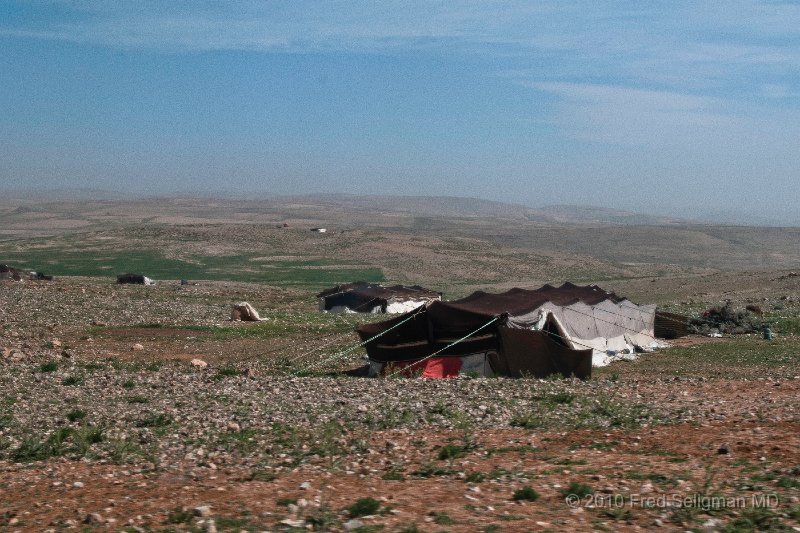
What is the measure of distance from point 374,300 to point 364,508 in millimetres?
33269

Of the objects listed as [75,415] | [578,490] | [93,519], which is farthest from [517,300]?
[93,519]

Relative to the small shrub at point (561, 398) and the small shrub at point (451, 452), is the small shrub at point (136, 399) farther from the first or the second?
the small shrub at point (561, 398)

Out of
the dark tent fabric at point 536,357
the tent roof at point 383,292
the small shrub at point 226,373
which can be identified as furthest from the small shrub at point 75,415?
the tent roof at point 383,292

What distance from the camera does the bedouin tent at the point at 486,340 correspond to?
20.4 m

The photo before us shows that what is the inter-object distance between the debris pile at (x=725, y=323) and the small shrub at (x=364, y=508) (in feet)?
84.1

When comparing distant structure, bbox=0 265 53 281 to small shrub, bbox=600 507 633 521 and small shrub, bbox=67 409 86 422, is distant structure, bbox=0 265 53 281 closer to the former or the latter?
small shrub, bbox=67 409 86 422

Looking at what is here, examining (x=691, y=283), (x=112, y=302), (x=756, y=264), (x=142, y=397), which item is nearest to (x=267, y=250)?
(x=691, y=283)

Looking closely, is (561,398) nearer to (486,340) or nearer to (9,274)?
(486,340)

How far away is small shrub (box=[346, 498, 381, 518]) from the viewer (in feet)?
27.3

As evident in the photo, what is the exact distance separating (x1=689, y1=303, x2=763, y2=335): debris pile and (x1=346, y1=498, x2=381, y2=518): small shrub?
25.6 metres

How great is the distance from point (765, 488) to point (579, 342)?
625 inches

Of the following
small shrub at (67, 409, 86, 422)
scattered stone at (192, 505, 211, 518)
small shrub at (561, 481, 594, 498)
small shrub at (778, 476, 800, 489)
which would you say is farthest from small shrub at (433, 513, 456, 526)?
small shrub at (67, 409, 86, 422)

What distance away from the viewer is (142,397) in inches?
638

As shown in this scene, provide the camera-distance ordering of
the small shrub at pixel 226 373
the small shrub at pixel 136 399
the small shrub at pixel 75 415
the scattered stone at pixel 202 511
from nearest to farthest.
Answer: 1. the scattered stone at pixel 202 511
2. the small shrub at pixel 75 415
3. the small shrub at pixel 136 399
4. the small shrub at pixel 226 373
